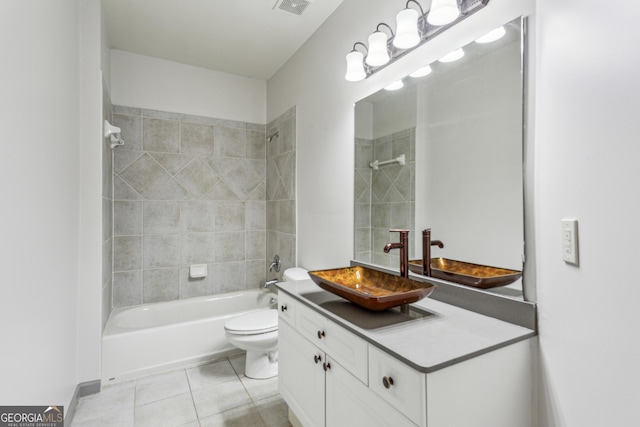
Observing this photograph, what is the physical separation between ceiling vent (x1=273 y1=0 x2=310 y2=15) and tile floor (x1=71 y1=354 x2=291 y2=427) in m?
2.69

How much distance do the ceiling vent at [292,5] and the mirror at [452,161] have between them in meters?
0.87

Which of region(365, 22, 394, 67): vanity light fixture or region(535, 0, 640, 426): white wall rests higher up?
region(365, 22, 394, 67): vanity light fixture

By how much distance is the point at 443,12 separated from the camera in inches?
50.8

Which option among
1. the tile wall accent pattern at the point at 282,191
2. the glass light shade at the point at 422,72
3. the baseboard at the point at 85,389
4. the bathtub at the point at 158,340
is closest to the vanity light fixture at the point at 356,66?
the glass light shade at the point at 422,72

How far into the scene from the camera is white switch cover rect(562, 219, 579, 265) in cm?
87

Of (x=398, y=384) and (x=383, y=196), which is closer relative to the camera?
(x=398, y=384)

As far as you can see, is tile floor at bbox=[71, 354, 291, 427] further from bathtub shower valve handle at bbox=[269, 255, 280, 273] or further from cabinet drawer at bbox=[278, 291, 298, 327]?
bathtub shower valve handle at bbox=[269, 255, 280, 273]

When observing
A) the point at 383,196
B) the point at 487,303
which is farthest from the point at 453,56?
the point at 487,303

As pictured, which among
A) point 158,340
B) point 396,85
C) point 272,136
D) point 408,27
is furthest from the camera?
point 272,136

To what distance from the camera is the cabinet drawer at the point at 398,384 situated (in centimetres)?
84

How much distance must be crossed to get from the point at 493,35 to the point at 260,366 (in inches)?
95.0

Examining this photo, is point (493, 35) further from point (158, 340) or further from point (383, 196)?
point (158, 340)

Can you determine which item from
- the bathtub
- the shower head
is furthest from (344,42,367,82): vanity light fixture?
the bathtub

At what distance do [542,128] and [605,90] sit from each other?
1.01 ft
